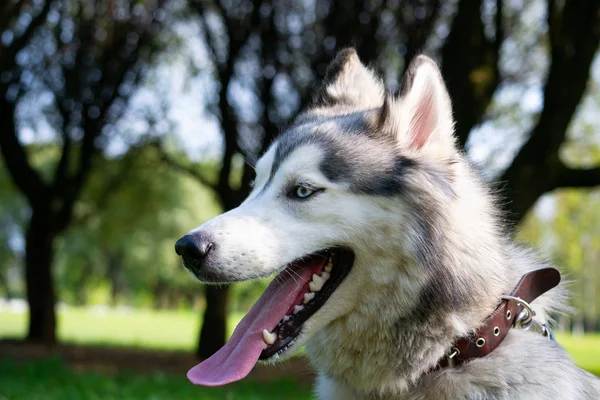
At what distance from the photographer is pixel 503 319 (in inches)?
103

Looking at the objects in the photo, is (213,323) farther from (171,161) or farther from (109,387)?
(109,387)

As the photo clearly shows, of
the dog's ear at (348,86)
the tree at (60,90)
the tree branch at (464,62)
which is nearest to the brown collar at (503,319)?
the dog's ear at (348,86)

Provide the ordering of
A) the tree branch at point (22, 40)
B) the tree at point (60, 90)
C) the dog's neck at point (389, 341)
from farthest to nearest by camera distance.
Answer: the tree at point (60, 90) < the tree branch at point (22, 40) < the dog's neck at point (389, 341)

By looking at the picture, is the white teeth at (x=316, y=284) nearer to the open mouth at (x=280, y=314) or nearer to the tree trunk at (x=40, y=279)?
the open mouth at (x=280, y=314)

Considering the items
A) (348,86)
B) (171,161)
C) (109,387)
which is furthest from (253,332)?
(171,161)

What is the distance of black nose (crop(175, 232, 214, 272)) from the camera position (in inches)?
99.4

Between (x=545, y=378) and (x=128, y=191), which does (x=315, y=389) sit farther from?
(x=128, y=191)

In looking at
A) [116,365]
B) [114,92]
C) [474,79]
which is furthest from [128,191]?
[474,79]

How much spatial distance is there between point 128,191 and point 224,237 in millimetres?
16286

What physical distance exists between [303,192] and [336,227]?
0.22 metres

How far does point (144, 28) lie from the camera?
47.1 feet

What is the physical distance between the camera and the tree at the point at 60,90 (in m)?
13.8

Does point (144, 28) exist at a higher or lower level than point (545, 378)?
lower

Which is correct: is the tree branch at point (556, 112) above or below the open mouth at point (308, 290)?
below
